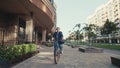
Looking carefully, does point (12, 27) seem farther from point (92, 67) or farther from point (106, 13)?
point (106, 13)

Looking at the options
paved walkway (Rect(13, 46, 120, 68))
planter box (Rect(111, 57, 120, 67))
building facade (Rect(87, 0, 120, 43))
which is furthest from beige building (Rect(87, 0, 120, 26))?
planter box (Rect(111, 57, 120, 67))

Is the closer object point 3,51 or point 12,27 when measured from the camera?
point 3,51

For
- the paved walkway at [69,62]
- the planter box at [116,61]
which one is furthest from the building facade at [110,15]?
the planter box at [116,61]

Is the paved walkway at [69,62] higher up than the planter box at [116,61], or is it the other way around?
the planter box at [116,61]

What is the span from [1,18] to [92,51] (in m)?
10.9

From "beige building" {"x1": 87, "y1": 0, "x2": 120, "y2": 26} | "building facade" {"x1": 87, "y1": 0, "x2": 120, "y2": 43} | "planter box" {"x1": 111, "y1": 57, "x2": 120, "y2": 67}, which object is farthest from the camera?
"beige building" {"x1": 87, "y1": 0, "x2": 120, "y2": 26}

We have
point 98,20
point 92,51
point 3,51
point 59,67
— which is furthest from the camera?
point 98,20

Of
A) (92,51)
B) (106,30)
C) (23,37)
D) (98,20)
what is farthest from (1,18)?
(98,20)

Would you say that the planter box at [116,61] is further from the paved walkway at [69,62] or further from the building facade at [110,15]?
the building facade at [110,15]

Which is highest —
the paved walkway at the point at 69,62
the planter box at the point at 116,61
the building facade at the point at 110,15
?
the building facade at the point at 110,15

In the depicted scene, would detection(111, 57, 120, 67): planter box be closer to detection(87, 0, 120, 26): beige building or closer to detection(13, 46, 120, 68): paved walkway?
detection(13, 46, 120, 68): paved walkway

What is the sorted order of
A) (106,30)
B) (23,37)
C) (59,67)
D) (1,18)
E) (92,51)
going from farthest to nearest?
(106,30) < (23,37) < (1,18) < (92,51) < (59,67)

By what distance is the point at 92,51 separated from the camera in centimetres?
2295

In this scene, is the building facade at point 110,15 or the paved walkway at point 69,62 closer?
the paved walkway at point 69,62
